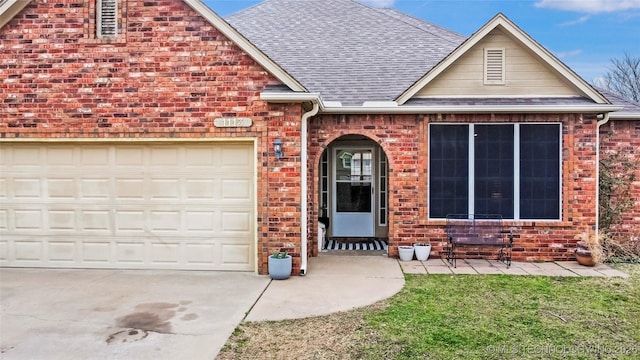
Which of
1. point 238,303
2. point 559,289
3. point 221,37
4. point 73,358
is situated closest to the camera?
point 73,358

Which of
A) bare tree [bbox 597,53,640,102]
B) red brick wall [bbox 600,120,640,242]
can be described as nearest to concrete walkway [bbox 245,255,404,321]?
red brick wall [bbox 600,120,640,242]

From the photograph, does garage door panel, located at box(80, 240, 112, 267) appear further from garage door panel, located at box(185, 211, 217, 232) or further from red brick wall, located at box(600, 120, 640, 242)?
red brick wall, located at box(600, 120, 640, 242)

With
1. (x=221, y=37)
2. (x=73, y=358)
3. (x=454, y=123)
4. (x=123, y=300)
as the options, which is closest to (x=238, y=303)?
(x=123, y=300)

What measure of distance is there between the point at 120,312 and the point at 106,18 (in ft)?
16.5

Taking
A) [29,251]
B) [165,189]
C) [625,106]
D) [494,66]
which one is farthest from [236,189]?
[625,106]

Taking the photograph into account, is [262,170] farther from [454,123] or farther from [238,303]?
[454,123]

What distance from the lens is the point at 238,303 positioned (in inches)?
235

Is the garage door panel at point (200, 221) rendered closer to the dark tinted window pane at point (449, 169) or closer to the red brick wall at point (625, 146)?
the dark tinted window pane at point (449, 169)

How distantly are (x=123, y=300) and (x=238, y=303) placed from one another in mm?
1599

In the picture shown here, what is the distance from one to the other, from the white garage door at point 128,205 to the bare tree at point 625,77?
99.9ft

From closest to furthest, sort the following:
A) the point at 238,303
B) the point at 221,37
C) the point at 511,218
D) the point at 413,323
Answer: the point at 413,323, the point at 238,303, the point at 221,37, the point at 511,218

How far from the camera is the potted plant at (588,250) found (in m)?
8.12

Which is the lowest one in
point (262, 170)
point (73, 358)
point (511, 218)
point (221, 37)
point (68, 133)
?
point (73, 358)

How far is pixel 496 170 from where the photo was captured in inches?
344
